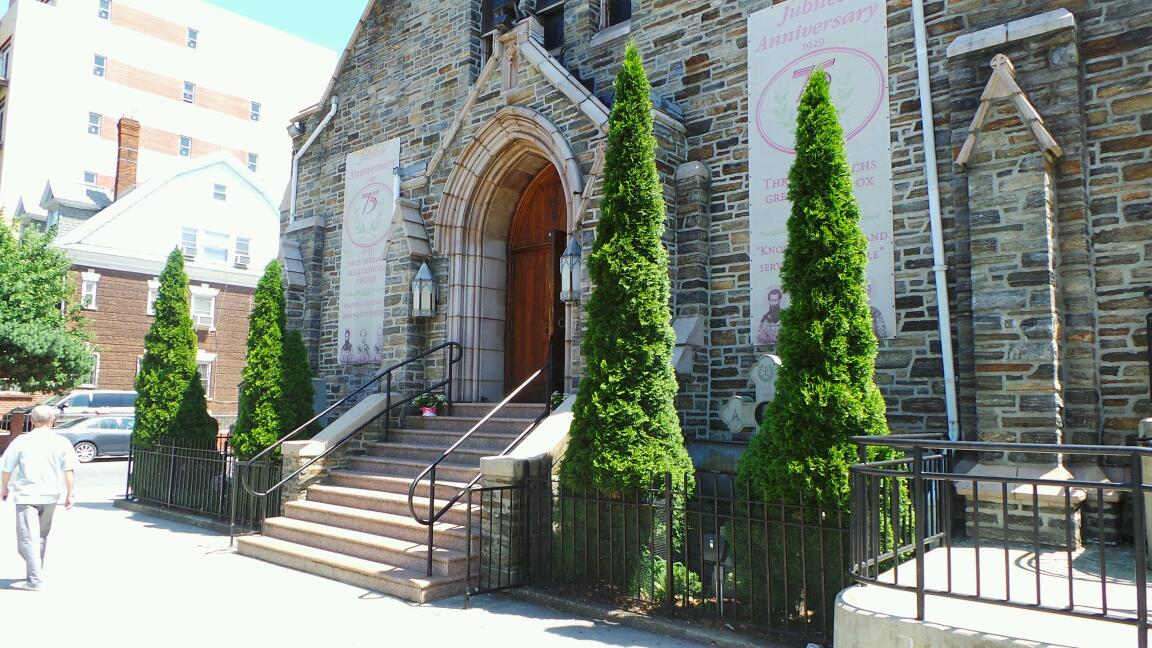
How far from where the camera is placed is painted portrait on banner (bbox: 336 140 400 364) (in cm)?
1315

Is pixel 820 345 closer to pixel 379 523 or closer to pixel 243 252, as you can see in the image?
pixel 379 523

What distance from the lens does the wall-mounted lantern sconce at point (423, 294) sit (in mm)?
11188

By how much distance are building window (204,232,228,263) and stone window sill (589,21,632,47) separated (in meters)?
22.5

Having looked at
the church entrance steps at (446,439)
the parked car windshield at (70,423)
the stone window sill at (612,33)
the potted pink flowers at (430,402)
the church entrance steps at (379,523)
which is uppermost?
the stone window sill at (612,33)

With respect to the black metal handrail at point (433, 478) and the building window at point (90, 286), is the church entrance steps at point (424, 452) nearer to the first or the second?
the black metal handrail at point (433, 478)

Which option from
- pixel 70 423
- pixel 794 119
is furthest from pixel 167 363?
pixel 70 423

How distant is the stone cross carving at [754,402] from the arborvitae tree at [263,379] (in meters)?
5.91

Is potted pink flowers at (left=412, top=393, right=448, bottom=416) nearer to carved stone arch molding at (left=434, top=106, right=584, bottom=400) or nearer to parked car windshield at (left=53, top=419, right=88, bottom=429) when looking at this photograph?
carved stone arch molding at (left=434, top=106, right=584, bottom=400)

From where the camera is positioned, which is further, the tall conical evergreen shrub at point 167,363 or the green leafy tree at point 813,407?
the tall conical evergreen shrub at point 167,363

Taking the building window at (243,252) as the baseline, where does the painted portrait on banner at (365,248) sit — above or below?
below

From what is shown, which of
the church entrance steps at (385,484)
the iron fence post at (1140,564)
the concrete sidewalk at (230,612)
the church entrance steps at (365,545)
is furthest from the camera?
the church entrance steps at (385,484)

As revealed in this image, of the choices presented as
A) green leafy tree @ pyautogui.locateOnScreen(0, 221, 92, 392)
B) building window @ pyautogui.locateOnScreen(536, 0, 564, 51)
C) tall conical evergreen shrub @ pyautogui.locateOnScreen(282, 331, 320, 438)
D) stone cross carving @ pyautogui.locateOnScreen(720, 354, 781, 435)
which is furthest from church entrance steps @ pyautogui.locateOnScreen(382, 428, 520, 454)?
green leafy tree @ pyautogui.locateOnScreen(0, 221, 92, 392)

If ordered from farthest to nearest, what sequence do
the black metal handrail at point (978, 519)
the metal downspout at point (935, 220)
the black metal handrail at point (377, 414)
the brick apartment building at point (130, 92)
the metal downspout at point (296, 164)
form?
the brick apartment building at point (130, 92) → the metal downspout at point (296, 164) → the black metal handrail at point (377, 414) → the metal downspout at point (935, 220) → the black metal handrail at point (978, 519)

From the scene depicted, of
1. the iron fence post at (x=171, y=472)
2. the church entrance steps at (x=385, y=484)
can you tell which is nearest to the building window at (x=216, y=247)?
the iron fence post at (x=171, y=472)
